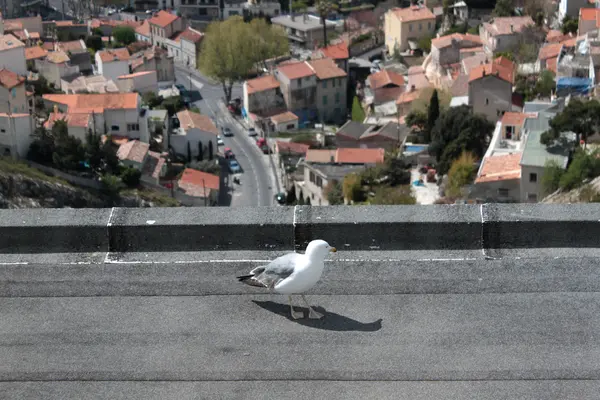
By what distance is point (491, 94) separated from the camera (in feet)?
107

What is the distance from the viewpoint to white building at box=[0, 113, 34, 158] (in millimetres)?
30094

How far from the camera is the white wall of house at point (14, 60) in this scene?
3941 cm

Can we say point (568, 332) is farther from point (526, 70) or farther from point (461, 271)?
point (526, 70)

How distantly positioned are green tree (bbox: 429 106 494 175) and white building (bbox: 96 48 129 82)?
57.6ft

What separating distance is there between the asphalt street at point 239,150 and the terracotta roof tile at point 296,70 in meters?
2.92

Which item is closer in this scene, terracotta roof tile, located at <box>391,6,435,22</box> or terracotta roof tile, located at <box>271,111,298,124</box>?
terracotta roof tile, located at <box>271,111,298,124</box>

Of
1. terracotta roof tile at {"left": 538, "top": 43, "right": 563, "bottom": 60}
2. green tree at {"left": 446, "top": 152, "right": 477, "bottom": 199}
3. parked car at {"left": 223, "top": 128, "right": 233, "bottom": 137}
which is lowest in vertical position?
green tree at {"left": 446, "top": 152, "right": 477, "bottom": 199}

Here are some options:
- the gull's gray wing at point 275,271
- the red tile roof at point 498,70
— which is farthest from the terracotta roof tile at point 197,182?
the gull's gray wing at point 275,271

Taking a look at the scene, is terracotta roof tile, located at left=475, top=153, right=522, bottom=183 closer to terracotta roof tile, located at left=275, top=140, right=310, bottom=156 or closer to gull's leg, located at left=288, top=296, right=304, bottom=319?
terracotta roof tile, located at left=275, top=140, right=310, bottom=156

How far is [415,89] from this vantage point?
1543 inches

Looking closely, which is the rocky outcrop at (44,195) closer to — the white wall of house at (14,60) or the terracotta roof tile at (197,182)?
the terracotta roof tile at (197,182)

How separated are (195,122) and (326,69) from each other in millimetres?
8312

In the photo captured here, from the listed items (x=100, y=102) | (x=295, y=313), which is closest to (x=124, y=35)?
(x=100, y=102)

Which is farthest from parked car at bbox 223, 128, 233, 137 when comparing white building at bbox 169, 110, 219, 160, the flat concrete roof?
the flat concrete roof
